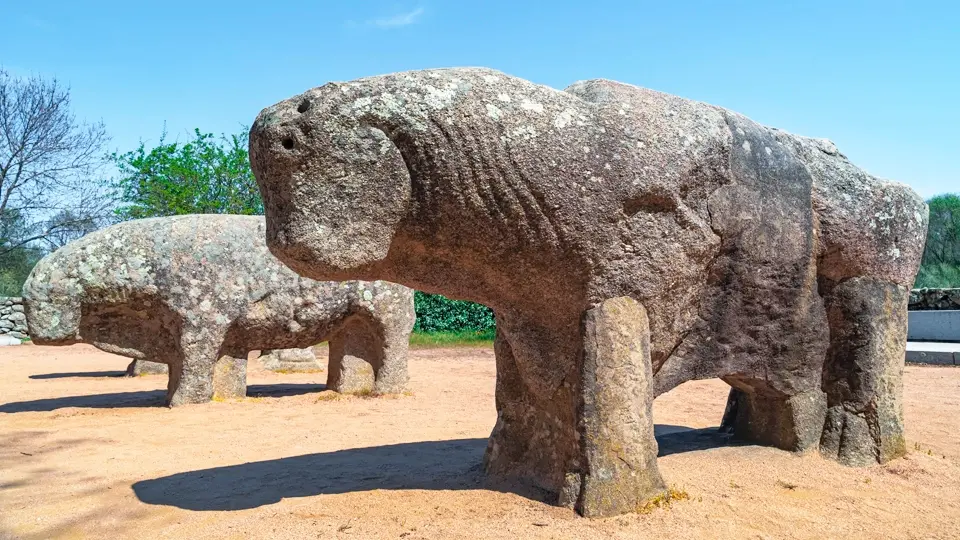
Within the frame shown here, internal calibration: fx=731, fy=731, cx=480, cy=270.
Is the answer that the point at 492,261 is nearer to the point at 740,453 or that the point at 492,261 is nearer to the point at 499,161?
the point at 499,161

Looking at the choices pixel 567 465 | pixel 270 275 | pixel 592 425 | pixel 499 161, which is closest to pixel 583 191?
pixel 499 161

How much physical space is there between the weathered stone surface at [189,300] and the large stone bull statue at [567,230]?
13.6 feet

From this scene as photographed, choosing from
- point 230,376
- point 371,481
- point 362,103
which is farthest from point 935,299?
point 362,103

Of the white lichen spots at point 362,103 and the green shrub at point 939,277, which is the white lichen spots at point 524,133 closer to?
the white lichen spots at point 362,103

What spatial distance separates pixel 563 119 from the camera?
3.31 meters

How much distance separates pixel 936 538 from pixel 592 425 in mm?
1567

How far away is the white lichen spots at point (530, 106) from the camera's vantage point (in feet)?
10.7

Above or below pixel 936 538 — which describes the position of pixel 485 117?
above

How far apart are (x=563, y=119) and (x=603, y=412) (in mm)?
Result: 1325

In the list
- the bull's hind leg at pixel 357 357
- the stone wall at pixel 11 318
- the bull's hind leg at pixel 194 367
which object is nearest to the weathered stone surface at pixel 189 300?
the bull's hind leg at pixel 194 367

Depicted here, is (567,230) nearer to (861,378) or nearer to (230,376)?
(861,378)

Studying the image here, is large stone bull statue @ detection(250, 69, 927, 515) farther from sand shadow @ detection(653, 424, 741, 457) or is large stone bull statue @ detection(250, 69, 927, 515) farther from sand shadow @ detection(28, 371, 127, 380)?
sand shadow @ detection(28, 371, 127, 380)

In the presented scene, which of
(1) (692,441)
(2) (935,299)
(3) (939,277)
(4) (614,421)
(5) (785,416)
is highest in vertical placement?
(3) (939,277)

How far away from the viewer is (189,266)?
7156 mm
